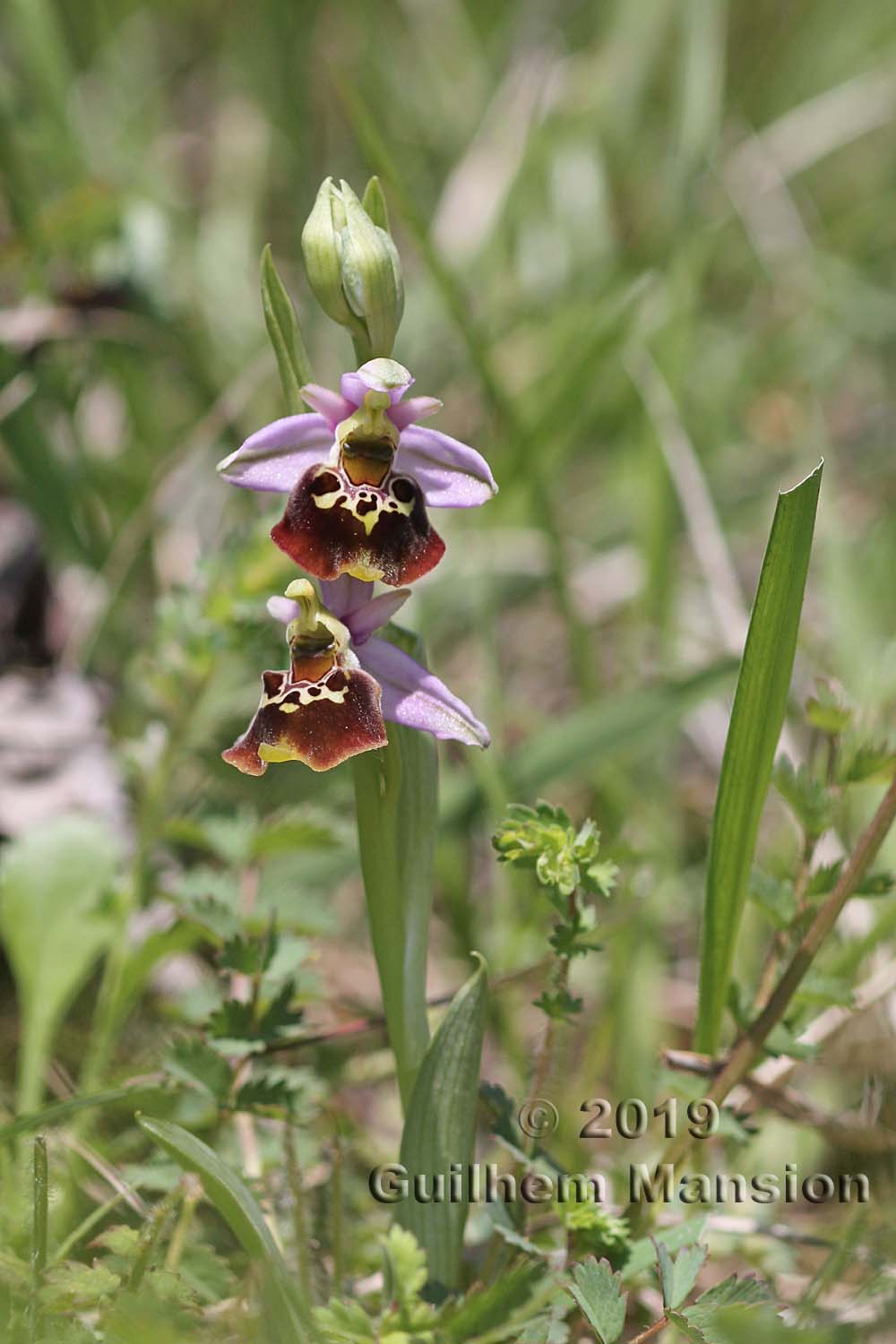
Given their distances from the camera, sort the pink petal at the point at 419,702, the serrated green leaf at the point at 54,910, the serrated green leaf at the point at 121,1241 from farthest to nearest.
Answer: the serrated green leaf at the point at 54,910
the pink petal at the point at 419,702
the serrated green leaf at the point at 121,1241

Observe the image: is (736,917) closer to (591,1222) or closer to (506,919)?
(591,1222)

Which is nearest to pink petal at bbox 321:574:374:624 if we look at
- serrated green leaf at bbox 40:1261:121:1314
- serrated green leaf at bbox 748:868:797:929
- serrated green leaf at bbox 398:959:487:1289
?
serrated green leaf at bbox 398:959:487:1289

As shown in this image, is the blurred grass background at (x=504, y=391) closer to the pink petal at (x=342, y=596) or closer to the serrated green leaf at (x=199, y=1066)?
the serrated green leaf at (x=199, y=1066)

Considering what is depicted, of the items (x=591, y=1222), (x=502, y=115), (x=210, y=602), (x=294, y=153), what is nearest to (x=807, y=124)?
(x=502, y=115)

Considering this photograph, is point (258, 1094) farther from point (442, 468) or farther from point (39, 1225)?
point (442, 468)

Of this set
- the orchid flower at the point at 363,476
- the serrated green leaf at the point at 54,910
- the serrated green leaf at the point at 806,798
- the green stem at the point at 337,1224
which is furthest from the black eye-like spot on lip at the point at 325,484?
the serrated green leaf at the point at 54,910
